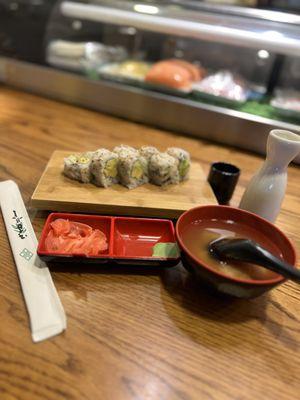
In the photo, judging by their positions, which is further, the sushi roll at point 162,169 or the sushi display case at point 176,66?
the sushi display case at point 176,66

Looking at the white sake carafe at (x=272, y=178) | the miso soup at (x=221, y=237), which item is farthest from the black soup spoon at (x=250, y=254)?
the white sake carafe at (x=272, y=178)

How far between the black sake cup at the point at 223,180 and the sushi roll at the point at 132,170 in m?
0.24

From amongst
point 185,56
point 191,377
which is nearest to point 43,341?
point 191,377

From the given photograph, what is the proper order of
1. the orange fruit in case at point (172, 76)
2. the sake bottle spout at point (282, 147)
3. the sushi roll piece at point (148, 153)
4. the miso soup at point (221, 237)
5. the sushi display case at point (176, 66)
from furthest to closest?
the orange fruit in case at point (172, 76)
the sushi display case at point (176, 66)
the sushi roll piece at point (148, 153)
the sake bottle spout at point (282, 147)
the miso soup at point (221, 237)

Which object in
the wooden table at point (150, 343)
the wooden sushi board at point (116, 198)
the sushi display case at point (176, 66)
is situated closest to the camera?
the wooden table at point (150, 343)

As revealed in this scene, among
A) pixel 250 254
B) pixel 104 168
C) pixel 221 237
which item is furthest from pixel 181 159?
pixel 250 254

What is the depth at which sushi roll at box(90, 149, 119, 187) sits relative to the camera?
100 centimetres

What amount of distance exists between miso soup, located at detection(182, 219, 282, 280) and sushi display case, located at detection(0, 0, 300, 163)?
2.74 ft

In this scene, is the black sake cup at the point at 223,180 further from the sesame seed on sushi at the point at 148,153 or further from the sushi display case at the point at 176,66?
the sushi display case at the point at 176,66

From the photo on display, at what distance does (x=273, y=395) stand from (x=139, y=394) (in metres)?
0.24

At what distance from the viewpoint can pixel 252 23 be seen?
1479 millimetres

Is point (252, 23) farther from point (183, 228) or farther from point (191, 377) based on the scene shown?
point (191, 377)

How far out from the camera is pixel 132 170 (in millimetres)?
1022

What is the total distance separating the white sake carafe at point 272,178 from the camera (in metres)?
0.87
